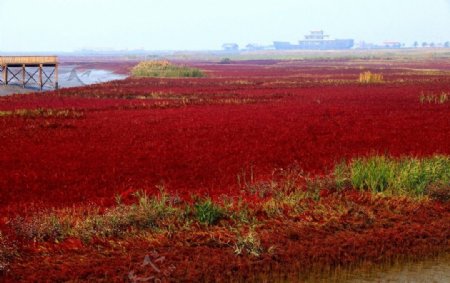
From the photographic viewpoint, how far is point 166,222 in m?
11.2

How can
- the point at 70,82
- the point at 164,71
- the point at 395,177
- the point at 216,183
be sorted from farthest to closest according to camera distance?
the point at 164,71
the point at 70,82
the point at 216,183
the point at 395,177

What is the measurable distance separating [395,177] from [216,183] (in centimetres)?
405

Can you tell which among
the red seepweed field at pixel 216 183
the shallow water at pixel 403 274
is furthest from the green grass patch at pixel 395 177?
the shallow water at pixel 403 274

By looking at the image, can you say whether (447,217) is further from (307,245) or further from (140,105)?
(140,105)

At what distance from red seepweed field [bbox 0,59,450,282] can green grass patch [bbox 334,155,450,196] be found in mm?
349

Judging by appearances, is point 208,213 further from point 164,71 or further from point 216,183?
point 164,71

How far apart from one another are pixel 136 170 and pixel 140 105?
19.1m

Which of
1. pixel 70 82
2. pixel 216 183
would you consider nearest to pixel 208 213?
pixel 216 183

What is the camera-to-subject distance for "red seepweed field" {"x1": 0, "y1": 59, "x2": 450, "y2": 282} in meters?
10.0

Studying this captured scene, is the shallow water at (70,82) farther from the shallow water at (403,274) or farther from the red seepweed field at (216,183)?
the shallow water at (403,274)

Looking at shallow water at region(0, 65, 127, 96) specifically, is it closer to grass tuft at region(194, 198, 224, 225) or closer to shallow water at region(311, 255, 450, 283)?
grass tuft at region(194, 198, 224, 225)

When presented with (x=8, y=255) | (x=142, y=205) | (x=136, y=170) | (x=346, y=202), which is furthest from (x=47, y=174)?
(x=346, y=202)

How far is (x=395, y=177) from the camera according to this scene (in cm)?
1362

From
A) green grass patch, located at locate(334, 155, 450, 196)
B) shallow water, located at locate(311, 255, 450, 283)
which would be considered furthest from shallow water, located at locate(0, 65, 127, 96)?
shallow water, located at locate(311, 255, 450, 283)
